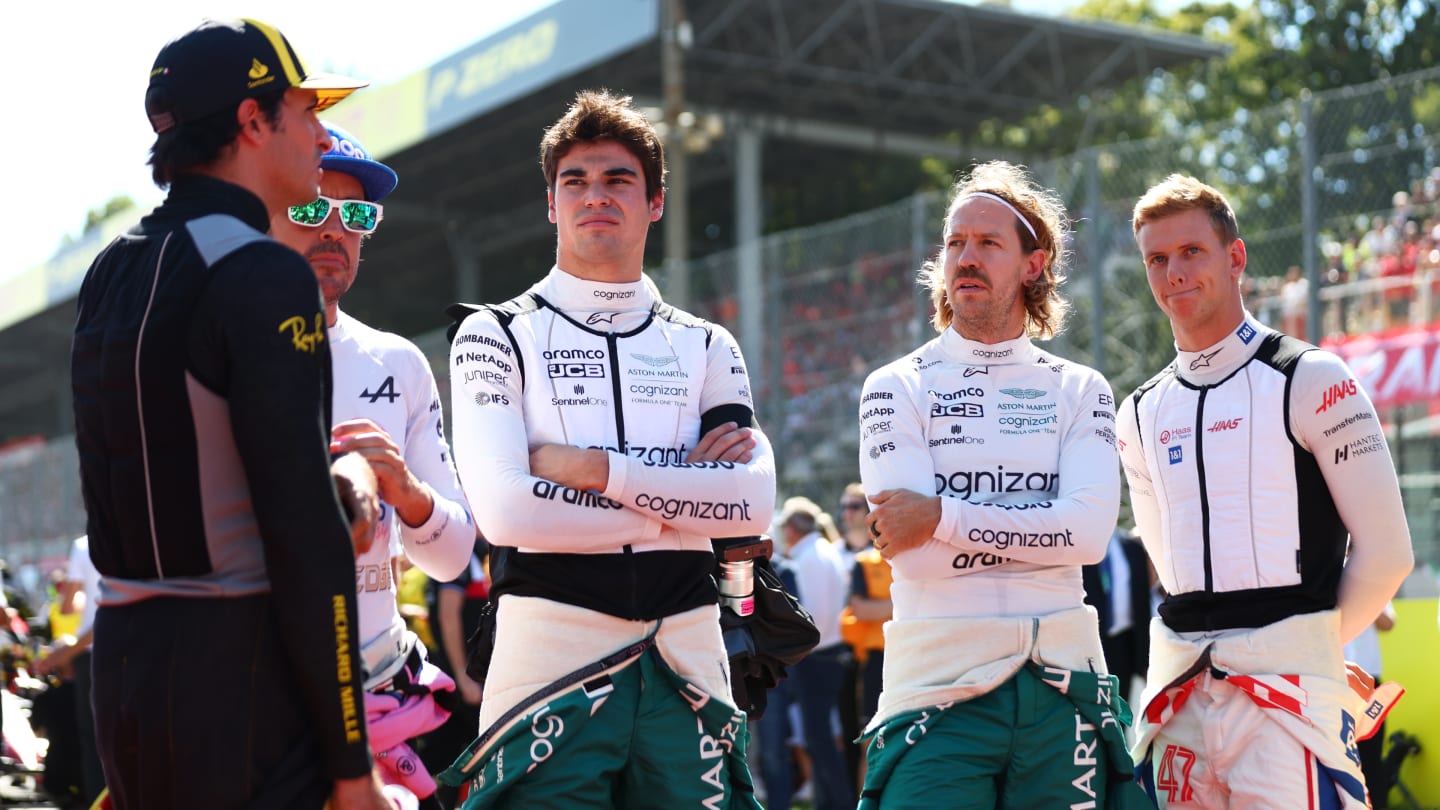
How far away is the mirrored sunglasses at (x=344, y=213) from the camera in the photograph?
4164 mm

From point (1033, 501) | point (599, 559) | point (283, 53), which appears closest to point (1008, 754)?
point (1033, 501)

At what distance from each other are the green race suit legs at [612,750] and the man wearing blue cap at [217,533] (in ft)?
3.62

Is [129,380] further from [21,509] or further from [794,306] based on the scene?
[21,509]

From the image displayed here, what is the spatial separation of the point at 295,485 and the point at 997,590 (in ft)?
7.33

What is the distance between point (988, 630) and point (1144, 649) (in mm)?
6966

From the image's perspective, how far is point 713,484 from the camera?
3928 mm

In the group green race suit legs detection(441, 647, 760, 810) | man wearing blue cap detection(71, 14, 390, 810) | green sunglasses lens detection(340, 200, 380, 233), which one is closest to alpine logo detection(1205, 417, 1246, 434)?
green race suit legs detection(441, 647, 760, 810)

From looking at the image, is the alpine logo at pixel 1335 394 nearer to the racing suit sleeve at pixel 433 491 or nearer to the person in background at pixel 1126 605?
the racing suit sleeve at pixel 433 491

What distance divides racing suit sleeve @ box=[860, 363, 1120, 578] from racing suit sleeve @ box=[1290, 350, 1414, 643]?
22.2 inches

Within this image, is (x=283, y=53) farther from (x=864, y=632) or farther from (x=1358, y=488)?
(x=864, y=632)

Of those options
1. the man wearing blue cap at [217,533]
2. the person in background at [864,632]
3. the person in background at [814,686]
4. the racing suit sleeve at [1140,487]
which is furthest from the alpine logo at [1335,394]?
the person in background at [814,686]

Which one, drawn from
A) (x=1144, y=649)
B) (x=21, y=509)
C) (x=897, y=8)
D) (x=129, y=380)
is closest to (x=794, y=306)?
(x=1144, y=649)

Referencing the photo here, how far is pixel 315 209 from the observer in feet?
13.7

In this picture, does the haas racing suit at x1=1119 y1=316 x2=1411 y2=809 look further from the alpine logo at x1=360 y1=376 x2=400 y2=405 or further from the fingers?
the alpine logo at x1=360 y1=376 x2=400 y2=405
